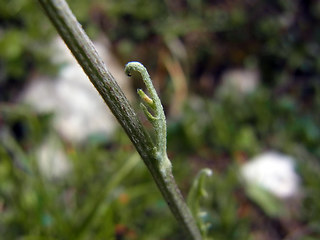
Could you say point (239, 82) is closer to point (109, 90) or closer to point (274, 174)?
point (274, 174)

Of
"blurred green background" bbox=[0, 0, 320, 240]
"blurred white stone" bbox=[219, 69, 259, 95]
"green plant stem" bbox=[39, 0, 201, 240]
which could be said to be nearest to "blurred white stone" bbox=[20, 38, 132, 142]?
"blurred green background" bbox=[0, 0, 320, 240]

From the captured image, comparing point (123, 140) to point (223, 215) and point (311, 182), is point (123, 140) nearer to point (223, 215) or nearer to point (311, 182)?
point (223, 215)

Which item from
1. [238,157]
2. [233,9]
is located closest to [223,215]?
[238,157]

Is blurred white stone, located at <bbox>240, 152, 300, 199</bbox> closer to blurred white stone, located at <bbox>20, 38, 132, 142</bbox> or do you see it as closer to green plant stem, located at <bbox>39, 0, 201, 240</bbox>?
blurred white stone, located at <bbox>20, 38, 132, 142</bbox>

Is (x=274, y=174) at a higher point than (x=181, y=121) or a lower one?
lower

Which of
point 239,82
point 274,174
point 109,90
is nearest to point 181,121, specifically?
point 274,174
